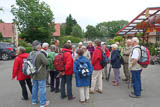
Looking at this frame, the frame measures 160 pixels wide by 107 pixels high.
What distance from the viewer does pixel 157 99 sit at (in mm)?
3836

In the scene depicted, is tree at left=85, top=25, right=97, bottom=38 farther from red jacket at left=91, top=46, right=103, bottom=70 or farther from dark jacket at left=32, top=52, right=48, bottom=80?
dark jacket at left=32, top=52, right=48, bottom=80

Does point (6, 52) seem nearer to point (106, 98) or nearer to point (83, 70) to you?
point (83, 70)

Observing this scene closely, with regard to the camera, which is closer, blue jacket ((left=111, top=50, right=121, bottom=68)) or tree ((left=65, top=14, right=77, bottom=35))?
blue jacket ((left=111, top=50, right=121, bottom=68))

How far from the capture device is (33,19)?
23172mm

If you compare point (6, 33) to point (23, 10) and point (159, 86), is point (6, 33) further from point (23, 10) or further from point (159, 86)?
point (159, 86)

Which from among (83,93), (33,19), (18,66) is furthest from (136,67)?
(33,19)

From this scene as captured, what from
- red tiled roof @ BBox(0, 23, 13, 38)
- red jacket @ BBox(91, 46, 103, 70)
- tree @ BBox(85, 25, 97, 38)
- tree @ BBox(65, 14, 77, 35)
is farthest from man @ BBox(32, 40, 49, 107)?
tree @ BBox(65, 14, 77, 35)

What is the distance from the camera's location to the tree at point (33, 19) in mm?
22781

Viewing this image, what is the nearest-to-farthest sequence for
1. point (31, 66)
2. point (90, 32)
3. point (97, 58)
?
1. point (31, 66)
2. point (97, 58)
3. point (90, 32)

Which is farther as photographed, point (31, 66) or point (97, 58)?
point (97, 58)

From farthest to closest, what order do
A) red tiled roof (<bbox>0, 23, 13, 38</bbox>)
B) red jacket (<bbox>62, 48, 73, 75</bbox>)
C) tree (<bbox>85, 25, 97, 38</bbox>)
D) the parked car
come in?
tree (<bbox>85, 25, 97, 38</bbox>)
red tiled roof (<bbox>0, 23, 13, 38</bbox>)
the parked car
red jacket (<bbox>62, 48, 73, 75</bbox>)

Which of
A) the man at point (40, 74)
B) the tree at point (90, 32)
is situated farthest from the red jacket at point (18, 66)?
→ the tree at point (90, 32)

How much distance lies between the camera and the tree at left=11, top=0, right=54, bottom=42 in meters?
22.8

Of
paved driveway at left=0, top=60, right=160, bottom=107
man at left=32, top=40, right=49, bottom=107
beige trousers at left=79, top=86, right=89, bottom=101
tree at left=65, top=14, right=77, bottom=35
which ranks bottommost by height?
paved driveway at left=0, top=60, right=160, bottom=107
